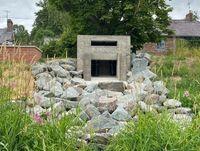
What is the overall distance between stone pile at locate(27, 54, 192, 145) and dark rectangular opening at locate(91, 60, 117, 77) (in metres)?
0.98

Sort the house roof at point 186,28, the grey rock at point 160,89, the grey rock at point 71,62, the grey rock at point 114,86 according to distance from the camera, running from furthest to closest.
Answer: the house roof at point 186,28, the grey rock at point 71,62, the grey rock at point 114,86, the grey rock at point 160,89

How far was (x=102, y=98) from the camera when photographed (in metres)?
9.82

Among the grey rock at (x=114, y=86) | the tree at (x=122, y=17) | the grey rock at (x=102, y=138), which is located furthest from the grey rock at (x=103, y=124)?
the tree at (x=122, y=17)

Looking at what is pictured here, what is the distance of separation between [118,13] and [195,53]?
3326 mm

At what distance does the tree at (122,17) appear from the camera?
19.1 meters

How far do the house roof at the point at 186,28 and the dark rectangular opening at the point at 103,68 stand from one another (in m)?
24.0

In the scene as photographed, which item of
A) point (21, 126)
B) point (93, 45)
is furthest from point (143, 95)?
point (93, 45)

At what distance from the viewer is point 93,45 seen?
51.6ft

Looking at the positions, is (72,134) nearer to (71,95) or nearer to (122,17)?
(71,95)

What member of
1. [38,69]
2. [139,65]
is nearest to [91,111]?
[38,69]

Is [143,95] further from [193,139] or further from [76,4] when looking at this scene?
[76,4]

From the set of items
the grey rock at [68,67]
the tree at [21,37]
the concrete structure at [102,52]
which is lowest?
the grey rock at [68,67]

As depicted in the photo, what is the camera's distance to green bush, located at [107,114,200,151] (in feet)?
→ 15.7

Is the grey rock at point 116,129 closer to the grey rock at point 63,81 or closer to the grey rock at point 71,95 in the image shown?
the grey rock at point 71,95
